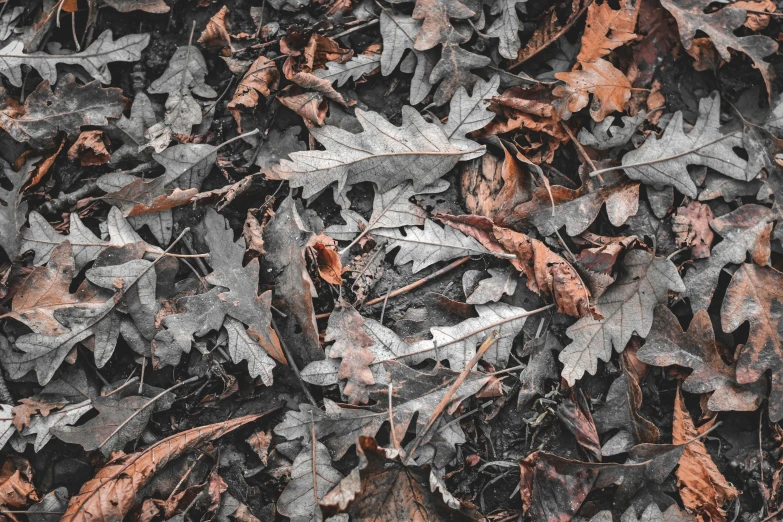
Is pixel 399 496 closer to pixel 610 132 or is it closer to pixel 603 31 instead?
pixel 610 132

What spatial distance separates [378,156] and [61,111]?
160cm

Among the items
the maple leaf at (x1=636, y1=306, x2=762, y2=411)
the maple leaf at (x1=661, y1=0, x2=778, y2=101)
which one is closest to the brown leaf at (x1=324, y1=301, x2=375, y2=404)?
the maple leaf at (x1=636, y1=306, x2=762, y2=411)

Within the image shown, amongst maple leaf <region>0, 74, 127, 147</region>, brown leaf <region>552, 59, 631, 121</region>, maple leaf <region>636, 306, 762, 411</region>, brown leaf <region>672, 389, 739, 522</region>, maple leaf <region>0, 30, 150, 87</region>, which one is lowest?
brown leaf <region>672, 389, 739, 522</region>

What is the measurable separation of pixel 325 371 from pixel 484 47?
1762 millimetres

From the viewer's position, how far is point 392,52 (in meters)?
2.85

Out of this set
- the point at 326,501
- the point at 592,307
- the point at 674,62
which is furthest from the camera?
the point at 674,62

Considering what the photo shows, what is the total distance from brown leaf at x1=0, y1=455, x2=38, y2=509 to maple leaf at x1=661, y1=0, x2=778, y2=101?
3645 millimetres

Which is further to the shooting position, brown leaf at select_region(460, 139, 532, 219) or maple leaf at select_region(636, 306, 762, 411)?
brown leaf at select_region(460, 139, 532, 219)

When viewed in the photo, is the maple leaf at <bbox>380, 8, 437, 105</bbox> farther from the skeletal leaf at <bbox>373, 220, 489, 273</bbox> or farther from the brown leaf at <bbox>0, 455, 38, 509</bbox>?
the brown leaf at <bbox>0, 455, 38, 509</bbox>

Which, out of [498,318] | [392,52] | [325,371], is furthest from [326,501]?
[392,52]

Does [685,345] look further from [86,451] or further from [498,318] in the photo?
[86,451]

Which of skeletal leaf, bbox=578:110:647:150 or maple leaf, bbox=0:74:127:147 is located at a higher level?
maple leaf, bbox=0:74:127:147

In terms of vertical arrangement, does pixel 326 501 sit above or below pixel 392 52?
below

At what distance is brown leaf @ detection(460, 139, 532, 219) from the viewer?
2697mm
